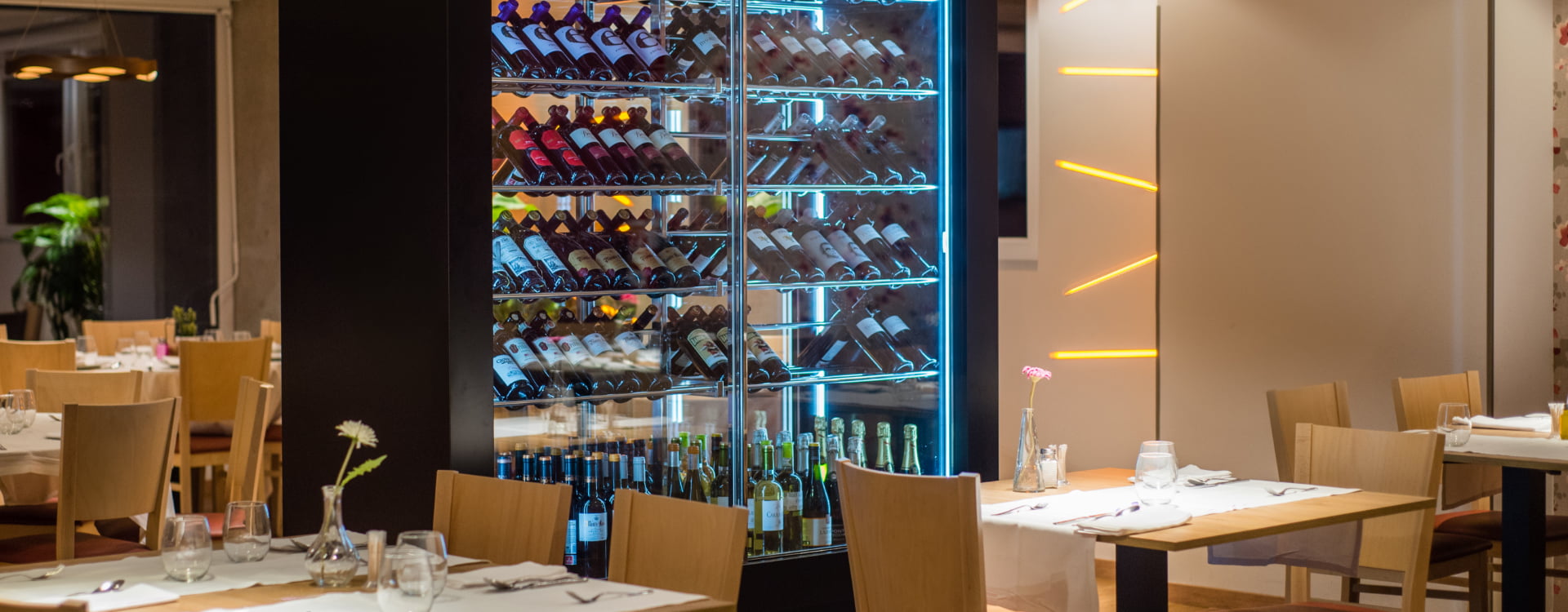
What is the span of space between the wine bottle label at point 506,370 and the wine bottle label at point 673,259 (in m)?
0.53

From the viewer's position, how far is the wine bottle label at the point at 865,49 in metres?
4.34

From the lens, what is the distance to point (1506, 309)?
16.8 ft

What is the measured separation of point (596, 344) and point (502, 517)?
125 centimetres

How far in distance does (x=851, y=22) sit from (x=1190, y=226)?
6.80ft

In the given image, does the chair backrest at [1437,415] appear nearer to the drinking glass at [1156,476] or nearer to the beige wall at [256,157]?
the drinking glass at [1156,476]

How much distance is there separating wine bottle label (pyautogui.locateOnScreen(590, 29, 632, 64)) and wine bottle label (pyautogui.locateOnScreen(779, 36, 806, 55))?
0.53 meters

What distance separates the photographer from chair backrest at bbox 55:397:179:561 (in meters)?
3.83

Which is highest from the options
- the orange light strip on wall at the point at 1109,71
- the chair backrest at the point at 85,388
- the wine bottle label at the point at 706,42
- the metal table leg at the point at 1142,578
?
the orange light strip on wall at the point at 1109,71

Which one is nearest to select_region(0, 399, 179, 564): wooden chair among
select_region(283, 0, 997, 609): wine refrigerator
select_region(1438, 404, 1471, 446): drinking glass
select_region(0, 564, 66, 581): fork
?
select_region(283, 0, 997, 609): wine refrigerator

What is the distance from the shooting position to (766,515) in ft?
13.5

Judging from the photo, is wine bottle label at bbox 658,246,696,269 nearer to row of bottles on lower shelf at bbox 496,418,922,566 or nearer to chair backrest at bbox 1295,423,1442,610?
row of bottles on lower shelf at bbox 496,418,922,566

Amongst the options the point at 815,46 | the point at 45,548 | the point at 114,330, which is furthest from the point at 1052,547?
the point at 114,330

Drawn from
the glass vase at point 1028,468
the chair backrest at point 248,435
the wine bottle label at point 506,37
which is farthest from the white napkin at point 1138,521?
the chair backrest at point 248,435

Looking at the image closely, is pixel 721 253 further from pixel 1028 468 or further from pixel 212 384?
pixel 212 384
